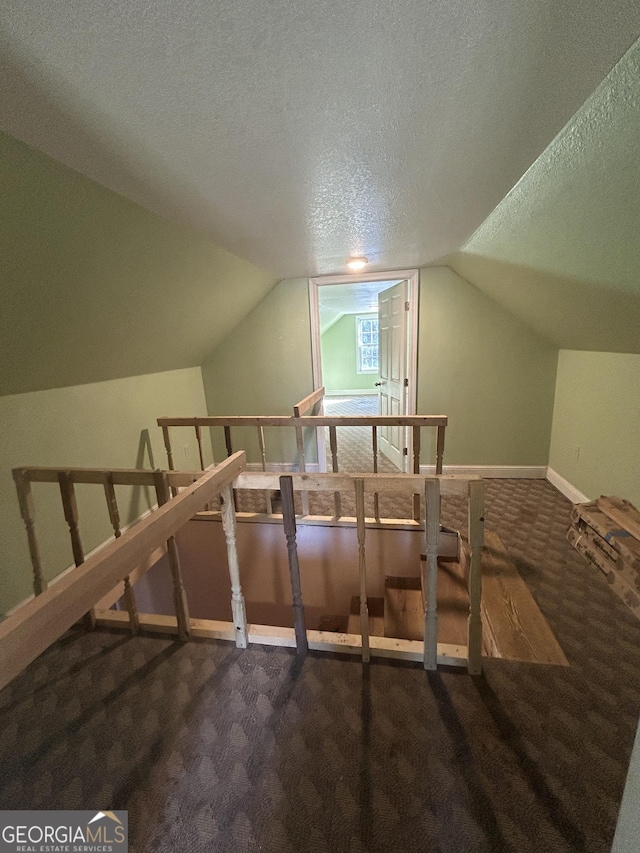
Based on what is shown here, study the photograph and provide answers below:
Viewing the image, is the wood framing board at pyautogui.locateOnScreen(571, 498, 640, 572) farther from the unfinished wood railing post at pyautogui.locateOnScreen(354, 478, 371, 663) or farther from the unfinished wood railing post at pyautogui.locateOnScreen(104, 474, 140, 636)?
the unfinished wood railing post at pyautogui.locateOnScreen(104, 474, 140, 636)

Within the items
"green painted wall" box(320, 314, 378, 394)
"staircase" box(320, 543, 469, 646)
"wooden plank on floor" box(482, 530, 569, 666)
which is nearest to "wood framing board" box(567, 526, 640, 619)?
"wooden plank on floor" box(482, 530, 569, 666)

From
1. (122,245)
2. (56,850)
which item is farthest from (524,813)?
(122,245)

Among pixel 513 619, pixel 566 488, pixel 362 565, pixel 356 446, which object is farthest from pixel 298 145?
pixel 356 446

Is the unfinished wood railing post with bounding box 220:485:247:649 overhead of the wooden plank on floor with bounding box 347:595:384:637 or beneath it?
overhead

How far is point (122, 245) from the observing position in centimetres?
153

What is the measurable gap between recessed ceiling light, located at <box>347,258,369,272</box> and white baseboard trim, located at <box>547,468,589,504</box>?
2.69 metres

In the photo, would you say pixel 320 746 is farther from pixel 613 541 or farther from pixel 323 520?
pixel 613 541

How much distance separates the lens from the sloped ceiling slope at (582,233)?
3.16 ft

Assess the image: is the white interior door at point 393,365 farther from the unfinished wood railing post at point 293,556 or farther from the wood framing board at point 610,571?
the unfinished wood railing post at point 293,556

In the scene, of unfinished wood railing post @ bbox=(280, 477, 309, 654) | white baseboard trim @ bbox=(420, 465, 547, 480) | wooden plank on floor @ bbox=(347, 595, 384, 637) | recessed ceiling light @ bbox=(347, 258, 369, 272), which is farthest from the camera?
white baseboard trim @ bbox=(420, 465, 547, 480)

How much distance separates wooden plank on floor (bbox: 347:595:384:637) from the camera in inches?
78.8

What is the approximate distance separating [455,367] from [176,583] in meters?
3.00

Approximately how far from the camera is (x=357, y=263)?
2766 mm

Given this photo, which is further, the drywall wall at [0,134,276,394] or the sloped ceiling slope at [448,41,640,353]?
the drywall wall at [0,134,276,394]
